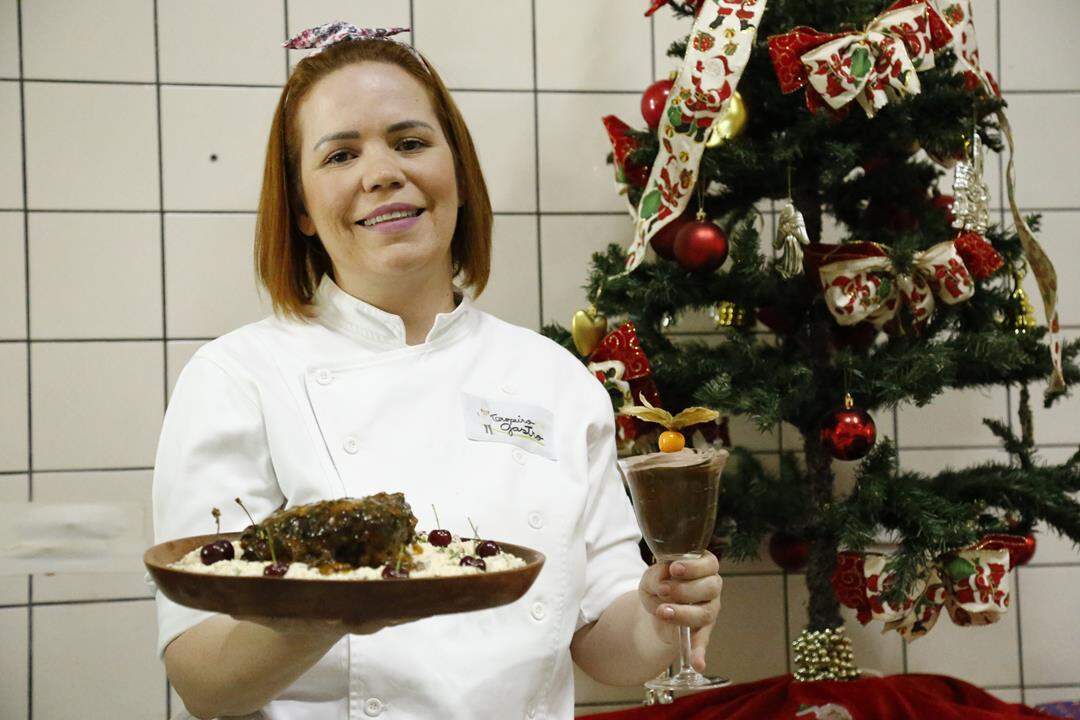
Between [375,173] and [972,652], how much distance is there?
1727mm

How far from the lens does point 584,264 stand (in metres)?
2.19

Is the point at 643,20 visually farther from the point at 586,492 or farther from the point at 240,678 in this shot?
the point at 240,678

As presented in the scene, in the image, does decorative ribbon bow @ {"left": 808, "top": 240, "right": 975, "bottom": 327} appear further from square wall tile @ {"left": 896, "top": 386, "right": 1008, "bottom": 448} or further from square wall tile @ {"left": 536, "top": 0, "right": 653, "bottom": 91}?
square wall tile @ {"left": 536, "top": 0, "right": 653, "bottom": 91}

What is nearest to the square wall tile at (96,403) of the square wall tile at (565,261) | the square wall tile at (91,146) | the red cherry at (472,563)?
the square wall tile at (91,146)

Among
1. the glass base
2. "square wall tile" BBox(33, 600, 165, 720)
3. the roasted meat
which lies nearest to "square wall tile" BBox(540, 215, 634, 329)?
"square wall tile" BBox(33, 600, 165, 720)

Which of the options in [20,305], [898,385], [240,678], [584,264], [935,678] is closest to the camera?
[240,678]

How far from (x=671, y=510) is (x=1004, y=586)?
0.98 meters

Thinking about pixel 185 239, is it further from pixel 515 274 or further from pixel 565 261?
pixel 565 261

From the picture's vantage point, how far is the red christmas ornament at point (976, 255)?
1.70 metres

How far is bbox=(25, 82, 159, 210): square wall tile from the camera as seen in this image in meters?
2.03

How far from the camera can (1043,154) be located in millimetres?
2307

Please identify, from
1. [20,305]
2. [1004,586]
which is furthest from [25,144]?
[1004,586]

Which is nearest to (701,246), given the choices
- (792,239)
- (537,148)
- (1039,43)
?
(792,239)

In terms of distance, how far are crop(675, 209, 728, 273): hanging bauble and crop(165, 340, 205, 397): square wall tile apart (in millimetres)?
973
